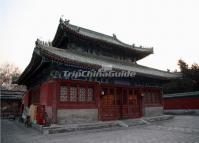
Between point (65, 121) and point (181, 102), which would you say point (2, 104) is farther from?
point (181, 102)

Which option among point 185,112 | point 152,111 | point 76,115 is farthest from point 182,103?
point 76,115

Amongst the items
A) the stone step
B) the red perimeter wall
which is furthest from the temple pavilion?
the red perimeter wall

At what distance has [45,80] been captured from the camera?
44.5ft

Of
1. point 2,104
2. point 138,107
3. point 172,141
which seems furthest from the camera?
point 2,104

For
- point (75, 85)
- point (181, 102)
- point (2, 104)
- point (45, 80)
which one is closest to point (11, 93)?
point (2, 104)

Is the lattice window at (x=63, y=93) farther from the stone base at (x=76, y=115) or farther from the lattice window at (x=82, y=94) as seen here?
the lattice window at (x=82, y=94)

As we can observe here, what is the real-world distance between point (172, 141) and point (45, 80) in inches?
379

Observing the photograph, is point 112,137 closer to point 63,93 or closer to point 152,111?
point 63,93

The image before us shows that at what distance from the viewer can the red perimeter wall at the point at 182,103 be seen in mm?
23425

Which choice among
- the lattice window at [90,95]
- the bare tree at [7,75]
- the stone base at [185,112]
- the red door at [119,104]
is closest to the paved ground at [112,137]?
the lattice window at [90,95]

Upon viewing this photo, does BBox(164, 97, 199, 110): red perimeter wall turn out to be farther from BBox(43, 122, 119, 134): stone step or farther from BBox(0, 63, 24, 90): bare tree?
BBox(0, 63, 24, 90): bare tree

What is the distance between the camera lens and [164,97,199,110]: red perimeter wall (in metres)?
23.4

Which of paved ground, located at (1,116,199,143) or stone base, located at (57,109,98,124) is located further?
stone base, located at (57,109,98,124)

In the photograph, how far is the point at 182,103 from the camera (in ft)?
82.2
